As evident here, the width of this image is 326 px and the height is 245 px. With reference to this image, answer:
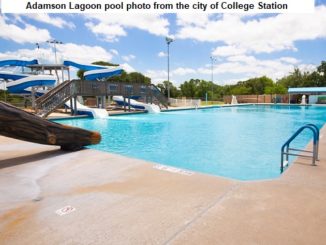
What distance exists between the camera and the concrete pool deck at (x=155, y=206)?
8.30 feet

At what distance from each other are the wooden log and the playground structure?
1131 cm

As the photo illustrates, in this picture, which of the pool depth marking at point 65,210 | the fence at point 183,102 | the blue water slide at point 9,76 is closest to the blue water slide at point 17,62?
the blue water slide at point 9,76

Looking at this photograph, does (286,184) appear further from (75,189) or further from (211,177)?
(75,189)

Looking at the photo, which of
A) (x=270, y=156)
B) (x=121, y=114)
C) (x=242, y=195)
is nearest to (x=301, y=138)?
(x=270, y=156)

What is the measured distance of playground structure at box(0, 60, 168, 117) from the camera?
58.9 ft

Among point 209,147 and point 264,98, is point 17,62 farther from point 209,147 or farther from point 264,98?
point 264,98

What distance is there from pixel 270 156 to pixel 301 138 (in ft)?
12.6

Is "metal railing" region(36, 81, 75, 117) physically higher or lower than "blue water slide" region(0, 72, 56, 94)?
lower

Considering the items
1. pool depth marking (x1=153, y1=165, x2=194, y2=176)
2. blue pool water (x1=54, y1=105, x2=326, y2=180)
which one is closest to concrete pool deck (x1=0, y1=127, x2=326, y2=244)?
pool depth marking (x1=153, y1=165, x2=194, y2=176)

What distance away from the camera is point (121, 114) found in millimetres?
22156

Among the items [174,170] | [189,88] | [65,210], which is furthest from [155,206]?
[189,88]

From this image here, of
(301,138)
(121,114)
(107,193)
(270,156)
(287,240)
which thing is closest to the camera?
(287,240)

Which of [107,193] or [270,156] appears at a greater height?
[107,193]

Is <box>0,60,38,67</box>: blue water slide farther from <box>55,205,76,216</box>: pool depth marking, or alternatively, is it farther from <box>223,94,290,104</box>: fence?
<box>223,94,290,104</box>: fence
